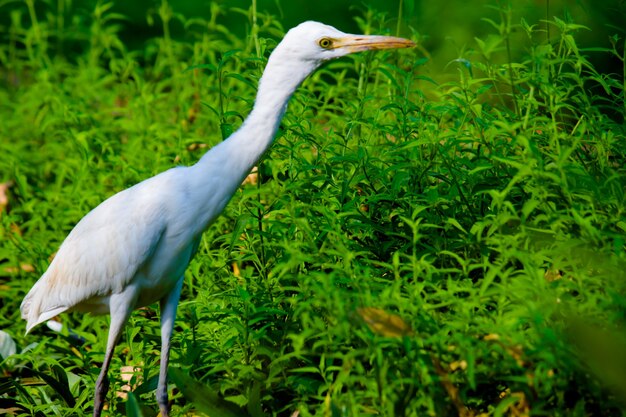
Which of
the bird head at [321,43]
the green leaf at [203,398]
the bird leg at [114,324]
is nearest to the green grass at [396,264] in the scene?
the green leaf at [203,398]

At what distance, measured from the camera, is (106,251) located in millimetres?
3588

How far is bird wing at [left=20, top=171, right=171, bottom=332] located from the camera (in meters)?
3.44

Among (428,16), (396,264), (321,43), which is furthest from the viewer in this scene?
(428,16)

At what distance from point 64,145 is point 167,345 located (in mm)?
2519

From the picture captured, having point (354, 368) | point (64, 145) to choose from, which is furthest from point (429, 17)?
point (354, 368)

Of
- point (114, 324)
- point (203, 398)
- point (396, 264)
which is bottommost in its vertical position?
point (203, 398)

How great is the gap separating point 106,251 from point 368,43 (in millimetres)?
1359

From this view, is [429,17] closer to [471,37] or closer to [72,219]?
[471,37]

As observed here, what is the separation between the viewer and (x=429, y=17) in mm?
5945

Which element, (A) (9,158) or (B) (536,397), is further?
(A) (9,158)

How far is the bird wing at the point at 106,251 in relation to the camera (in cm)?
344

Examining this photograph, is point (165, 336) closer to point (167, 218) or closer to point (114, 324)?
point (114, 324)

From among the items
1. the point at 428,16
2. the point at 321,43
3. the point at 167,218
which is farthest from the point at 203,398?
the point at 428,16

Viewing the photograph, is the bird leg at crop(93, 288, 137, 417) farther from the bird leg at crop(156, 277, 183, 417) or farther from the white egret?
the bird leg at crop(156, 277, 183, 417)
